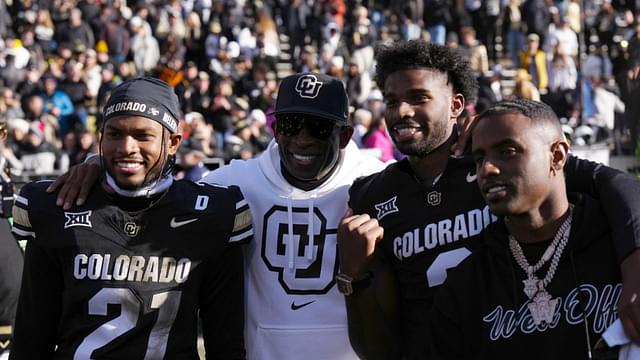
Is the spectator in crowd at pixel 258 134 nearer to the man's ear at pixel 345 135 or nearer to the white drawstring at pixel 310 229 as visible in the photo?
the man's ear at pixel 345 135

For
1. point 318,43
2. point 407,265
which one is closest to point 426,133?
point 407,265

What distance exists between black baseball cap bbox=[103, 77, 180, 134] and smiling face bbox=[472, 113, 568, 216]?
121cm

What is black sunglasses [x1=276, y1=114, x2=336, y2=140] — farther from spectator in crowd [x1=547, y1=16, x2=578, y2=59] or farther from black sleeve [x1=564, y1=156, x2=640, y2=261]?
spectator in crowd [x1=547, y1=16, x2=578, y2=59]

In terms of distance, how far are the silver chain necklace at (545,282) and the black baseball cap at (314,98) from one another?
4.01ft

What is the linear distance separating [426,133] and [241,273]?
885 millimetres

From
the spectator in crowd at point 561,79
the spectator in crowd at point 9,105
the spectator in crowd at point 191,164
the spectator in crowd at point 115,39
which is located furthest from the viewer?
the spectator in crowd at point 115,39

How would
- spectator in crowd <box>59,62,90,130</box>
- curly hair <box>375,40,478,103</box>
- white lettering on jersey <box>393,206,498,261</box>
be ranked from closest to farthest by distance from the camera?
1. white lettering on jersey <box>393,206,498,261</box>
2. curly hair <box>375,40,478,103</box>
3. spectator in crowd <box>59,62,90,130</box>

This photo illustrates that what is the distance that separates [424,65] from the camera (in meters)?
3.87

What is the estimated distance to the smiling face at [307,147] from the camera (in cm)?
401

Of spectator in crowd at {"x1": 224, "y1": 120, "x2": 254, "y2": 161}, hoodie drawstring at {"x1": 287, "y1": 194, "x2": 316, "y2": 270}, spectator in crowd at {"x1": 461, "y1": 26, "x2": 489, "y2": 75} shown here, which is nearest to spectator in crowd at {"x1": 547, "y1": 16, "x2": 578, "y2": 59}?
spectator in crowd at {"x1": 461, "y1": 26, "x2": 489, "y2": 75}

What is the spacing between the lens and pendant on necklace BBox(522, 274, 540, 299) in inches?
121

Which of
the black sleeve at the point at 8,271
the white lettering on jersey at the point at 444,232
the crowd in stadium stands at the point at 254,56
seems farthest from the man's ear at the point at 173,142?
the crowd in stadium stands at the point at 254,56

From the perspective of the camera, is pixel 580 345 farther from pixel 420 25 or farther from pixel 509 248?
pixel 420 25

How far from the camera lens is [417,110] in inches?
149
